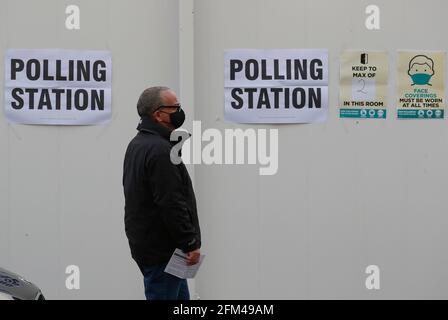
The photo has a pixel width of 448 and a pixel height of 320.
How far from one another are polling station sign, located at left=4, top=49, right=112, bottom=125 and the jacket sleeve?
6.03 ft

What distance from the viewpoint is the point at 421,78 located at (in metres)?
6.46

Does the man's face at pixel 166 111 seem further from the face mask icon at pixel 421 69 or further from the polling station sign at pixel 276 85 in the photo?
the face mask icon at pixel 421 69

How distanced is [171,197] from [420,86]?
9.31ft

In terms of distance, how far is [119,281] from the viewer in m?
6.34

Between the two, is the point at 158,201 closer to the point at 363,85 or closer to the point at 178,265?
the point at 178,265

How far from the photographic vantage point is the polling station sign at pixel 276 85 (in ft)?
20.9

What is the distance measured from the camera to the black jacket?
4.57 m

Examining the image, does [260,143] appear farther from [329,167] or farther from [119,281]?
[119,281]

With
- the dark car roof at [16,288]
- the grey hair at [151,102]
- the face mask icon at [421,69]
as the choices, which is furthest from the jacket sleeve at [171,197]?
the face mask icon at [421,69]

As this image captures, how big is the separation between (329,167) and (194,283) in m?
1.45

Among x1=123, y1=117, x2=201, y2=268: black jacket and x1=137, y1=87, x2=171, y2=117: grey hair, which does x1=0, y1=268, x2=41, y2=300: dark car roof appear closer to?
x1=123, y1=117, x2=201, y2=268: black jacket

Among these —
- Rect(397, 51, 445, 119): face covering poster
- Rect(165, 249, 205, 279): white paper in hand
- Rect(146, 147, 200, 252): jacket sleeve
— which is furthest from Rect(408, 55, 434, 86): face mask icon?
Rect(165, 249, 205, 279): white paper in hand

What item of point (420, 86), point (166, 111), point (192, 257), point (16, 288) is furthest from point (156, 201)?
point (420, 86)
